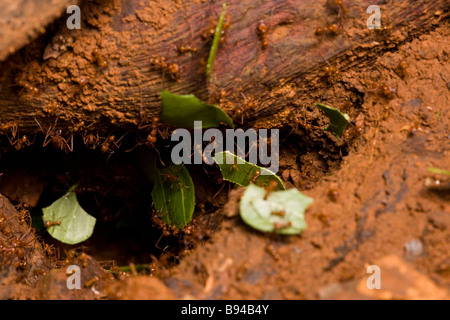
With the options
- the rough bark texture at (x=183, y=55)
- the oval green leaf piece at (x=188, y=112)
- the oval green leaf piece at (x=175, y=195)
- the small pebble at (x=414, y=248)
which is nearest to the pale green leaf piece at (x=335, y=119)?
the rough bark texture at (x=183, y=55)

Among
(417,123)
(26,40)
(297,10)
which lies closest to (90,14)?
(26,40)

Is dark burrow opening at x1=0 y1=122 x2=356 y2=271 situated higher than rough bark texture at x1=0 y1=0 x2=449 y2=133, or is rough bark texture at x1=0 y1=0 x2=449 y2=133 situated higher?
rough bark texture at x1=0 y1=0 x2=449 y2=133

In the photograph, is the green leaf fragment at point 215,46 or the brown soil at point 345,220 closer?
the brown soil at point 345,220

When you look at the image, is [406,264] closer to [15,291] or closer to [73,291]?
[73,291]

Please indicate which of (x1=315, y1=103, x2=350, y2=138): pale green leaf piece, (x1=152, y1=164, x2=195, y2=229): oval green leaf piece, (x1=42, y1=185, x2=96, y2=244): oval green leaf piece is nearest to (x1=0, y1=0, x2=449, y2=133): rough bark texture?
(x1=315, y1=103, x2=350, y2=138): pale green leaf piece

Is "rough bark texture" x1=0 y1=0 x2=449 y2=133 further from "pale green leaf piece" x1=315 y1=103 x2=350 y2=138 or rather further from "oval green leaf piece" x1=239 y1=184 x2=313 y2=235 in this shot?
"oval green leaf piece" x1=239 y1=184 x2=313 y2=235

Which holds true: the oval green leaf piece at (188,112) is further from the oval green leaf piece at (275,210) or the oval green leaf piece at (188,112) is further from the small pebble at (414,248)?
the small pebble at (414,248)

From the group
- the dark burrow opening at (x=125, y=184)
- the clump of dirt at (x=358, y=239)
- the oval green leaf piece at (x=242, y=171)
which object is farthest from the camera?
the dark burrow opening at (x=125, y=184)

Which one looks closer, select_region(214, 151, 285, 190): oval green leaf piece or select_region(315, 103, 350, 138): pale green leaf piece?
select_region(315, 103, 350, 138): pale green leaf piece
